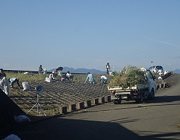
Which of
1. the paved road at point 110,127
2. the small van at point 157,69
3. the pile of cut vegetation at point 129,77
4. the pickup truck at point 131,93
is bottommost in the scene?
the paved road at point 110,127

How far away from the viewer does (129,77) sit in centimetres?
2338

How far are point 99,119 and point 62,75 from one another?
89.8 feet

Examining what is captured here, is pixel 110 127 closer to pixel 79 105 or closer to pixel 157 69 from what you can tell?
pixel 79 105

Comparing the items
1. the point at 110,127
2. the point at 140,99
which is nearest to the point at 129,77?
the point at 140,99

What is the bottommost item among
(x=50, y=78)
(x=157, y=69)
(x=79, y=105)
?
(x=79, y=105)

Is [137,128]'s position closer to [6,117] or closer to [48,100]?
→ [6,117]

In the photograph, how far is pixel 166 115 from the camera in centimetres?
1683

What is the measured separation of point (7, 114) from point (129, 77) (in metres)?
10.5

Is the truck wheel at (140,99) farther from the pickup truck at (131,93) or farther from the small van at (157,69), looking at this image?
the small van at (157,69)

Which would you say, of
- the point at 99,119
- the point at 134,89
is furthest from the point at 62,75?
the point at 99,119

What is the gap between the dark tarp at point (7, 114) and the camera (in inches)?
539

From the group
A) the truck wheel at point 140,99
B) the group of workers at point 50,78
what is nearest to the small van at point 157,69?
Answer: the group of workers at point 50,78

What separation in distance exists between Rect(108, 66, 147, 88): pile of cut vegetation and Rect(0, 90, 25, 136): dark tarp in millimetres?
8541

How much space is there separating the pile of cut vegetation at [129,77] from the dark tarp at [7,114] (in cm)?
854
